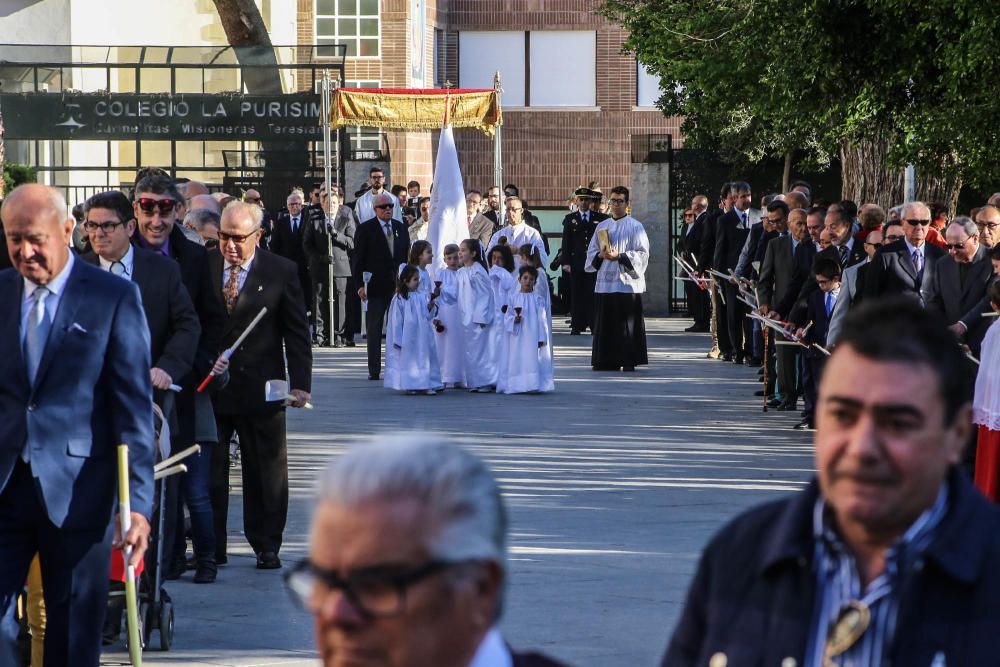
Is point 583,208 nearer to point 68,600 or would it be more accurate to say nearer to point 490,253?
point 490,253

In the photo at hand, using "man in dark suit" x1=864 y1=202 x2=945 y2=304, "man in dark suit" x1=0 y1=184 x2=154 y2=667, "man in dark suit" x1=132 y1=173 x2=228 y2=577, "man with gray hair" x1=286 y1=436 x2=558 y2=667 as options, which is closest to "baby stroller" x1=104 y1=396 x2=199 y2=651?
"man in dark suit" x1=132 y1=173 x2=228 y2=577

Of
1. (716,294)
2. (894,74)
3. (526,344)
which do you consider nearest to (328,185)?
(716,294)

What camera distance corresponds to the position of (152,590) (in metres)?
7.70

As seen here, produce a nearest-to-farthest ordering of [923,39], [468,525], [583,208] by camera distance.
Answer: [468,525] → [923,39] → [583,208]

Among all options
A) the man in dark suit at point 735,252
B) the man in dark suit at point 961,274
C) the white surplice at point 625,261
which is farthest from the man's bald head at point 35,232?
the man in dark suit at point 735,252

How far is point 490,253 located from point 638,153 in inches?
498

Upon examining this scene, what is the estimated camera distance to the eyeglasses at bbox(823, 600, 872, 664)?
2896mm

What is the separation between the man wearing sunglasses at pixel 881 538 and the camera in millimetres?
2902

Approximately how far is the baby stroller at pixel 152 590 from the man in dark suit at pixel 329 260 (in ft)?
54.8

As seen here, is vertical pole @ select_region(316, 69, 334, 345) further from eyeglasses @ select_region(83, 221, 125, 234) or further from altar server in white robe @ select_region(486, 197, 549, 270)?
eyeglasses @ select_region(83, 221, 125, 234)

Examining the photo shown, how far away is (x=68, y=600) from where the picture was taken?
19.8ft

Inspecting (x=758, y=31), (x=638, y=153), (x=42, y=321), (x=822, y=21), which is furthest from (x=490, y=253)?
(x=42, y=321)

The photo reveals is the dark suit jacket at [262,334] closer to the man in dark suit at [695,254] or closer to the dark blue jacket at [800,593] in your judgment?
the dark blue jacket at [800,593]

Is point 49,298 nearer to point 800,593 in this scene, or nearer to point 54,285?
point 54,285
